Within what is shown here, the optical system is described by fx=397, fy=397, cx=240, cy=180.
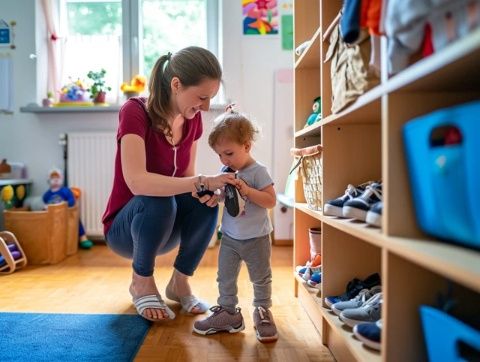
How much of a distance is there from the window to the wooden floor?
45.5 inches

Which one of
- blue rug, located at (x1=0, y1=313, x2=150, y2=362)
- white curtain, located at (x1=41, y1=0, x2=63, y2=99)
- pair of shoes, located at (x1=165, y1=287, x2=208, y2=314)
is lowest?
blue rug, located at (x1=0, y1=313, x2=150, y2=362)

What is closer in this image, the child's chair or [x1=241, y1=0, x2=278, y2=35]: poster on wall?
the child's chair

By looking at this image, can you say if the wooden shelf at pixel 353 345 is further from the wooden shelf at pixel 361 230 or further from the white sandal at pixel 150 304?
the white sandal at pixel 150 304

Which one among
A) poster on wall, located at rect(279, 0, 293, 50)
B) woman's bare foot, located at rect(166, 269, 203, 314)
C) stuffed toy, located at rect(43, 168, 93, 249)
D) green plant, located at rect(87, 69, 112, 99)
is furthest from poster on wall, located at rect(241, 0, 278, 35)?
woman's bare foot, located at rect(166, 269, 203, 314)

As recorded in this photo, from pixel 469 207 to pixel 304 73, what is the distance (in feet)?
3.40

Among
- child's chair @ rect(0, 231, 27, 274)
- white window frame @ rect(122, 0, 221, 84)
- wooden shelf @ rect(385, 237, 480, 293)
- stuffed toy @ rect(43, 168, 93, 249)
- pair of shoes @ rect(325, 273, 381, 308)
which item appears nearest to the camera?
wooden shelf @ rect(385, 237, 480, 293)

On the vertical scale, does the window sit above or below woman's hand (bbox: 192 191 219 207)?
above

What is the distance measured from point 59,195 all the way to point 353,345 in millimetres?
1884

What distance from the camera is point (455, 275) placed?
0.43 meters

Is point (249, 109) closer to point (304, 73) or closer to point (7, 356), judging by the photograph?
point (304, 73)

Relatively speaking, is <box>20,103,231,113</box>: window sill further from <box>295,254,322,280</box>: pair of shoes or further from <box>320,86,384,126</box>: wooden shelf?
<box>320,86,384,126</box>: wooden shelf

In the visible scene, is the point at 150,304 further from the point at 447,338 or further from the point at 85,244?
the point at 85,244

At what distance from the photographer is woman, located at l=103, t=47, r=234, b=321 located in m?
1.11

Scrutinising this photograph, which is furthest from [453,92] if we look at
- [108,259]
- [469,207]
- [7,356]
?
[108,259]
